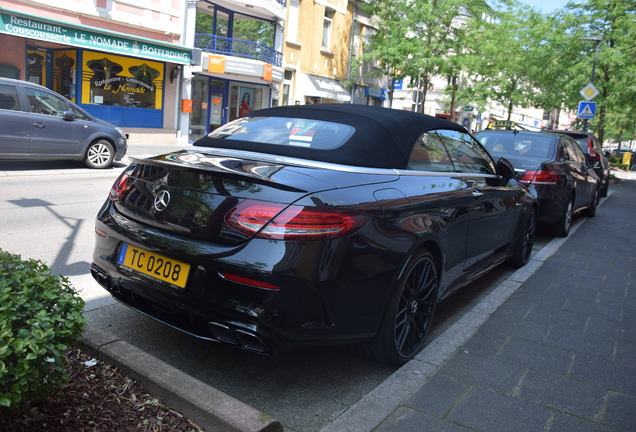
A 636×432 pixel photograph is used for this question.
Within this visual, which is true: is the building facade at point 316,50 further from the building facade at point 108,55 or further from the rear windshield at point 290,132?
the rear windshield at point 290,132

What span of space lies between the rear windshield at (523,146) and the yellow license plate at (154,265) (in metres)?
6.18

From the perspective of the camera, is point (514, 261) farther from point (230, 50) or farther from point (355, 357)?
point (230, 50)

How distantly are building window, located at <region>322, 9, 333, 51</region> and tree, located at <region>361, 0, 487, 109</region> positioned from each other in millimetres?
2403

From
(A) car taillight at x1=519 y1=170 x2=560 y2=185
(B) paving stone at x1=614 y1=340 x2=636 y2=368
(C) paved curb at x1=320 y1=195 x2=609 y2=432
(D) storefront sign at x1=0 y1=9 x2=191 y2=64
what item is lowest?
(C) paved curb at x1=320 y1=195 x2=609 y2=432

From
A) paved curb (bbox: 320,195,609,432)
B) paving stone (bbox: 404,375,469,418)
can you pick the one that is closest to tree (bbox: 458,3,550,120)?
paved curb (bbox: 320,195,609,432)

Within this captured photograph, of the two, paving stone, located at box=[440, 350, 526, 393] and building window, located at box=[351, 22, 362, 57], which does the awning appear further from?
paving stone, located at box=[440, 350, 526, 393]

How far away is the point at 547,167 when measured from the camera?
776cm

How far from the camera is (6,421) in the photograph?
7.11 ft

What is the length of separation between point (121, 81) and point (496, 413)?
19.2 m

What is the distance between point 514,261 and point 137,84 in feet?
56.2

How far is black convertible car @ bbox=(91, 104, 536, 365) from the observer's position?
2.81 metres

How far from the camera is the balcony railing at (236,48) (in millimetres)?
22875

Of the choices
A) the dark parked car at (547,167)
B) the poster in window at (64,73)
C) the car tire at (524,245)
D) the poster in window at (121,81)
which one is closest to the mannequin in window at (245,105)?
the poster in window at (121,81)

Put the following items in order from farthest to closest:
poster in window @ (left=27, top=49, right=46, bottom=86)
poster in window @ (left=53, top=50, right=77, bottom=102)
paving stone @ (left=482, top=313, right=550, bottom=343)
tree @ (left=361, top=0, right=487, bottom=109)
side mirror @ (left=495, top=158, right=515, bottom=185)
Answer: tree @ (left=361, top=0, right=487, bottom=109)
poster in window @ (left=53, top=50, right=77, bottom=102)
poster in window @ (left=27, top=49, right=46, bottom=86)
side mirror @ (left=495, top=158, right=515, bottom=185)
paving stone @ (left=482, top=313, right=550, bottom=343)
